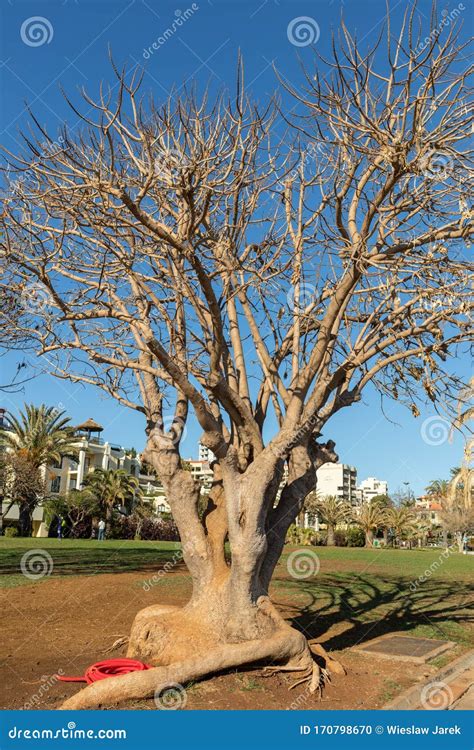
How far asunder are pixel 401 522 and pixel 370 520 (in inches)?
156

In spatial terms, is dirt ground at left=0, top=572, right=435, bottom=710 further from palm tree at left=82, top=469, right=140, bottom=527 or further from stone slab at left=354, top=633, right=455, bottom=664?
palm tree at left=82, top=469, right=140, bottom=527

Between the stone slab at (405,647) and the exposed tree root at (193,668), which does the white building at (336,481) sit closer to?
the stone slab at (405,647)

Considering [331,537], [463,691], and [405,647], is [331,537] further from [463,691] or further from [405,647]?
[463,691]

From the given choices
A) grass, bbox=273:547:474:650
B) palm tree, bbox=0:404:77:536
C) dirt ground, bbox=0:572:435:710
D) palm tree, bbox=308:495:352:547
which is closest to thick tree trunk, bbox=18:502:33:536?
palm tree, bbox=0:404:77:536

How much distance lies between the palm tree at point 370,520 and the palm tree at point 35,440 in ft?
80.2

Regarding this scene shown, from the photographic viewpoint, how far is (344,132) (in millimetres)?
6875

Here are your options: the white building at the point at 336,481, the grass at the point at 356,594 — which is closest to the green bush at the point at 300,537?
the grass at the point at 356,594

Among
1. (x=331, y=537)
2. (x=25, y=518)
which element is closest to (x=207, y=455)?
(x=25, y=518)

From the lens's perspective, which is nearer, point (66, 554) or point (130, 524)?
point (66, 554)

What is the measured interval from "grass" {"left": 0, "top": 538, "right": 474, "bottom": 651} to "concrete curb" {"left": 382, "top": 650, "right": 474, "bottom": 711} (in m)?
0.91

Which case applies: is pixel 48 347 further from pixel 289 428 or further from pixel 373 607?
pixel 373 607

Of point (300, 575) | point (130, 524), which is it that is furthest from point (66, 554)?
point (130, 524)

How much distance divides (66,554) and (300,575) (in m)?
9.12

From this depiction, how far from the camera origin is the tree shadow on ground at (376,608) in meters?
10.0
